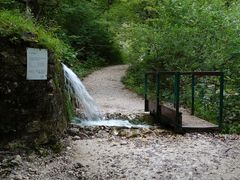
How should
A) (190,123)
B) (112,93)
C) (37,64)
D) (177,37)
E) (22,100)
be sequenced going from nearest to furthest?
(22,100), (37,64), (190,123), (177,37), (112,93)

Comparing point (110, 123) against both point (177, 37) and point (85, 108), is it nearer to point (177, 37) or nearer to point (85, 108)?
point (85, 108)

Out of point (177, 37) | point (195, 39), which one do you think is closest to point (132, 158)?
point (195, 39)

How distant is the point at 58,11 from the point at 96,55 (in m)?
5.71

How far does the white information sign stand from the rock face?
2.4 inches

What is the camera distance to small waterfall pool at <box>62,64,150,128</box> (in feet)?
28.1

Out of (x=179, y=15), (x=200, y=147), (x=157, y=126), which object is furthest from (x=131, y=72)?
(x=200, y=147)

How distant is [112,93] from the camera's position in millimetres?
15406

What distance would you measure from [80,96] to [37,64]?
10.5 ft

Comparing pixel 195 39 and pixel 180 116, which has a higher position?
pixel 195 39

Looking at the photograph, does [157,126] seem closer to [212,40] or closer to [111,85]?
[212,40]

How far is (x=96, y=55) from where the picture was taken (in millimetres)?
25422

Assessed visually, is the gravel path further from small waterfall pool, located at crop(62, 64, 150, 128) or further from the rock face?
the rock face

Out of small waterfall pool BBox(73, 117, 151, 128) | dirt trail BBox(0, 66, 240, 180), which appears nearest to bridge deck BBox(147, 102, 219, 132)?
dirt trail BBox(0, 66, 240, 180)

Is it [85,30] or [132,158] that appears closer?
[132,158]
